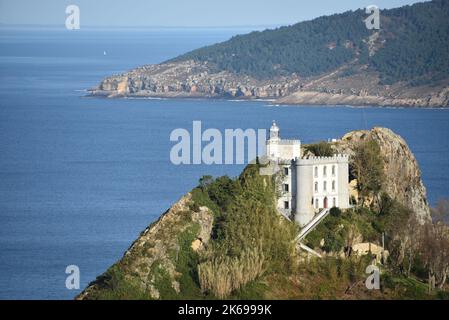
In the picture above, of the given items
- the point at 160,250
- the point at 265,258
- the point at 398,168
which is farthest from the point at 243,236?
the point at 398,168

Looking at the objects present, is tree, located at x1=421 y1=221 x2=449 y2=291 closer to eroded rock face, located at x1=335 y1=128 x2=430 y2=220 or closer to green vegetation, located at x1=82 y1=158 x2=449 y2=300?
green vegetation, located at x1=82 y1=158 x2=449 y2=300

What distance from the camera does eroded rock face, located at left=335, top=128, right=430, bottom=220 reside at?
3767 inches

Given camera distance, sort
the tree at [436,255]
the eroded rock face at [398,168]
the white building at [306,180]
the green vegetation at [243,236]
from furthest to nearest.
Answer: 1. the eroded rock face at [398,168]
2. the white building at [306,180]
3. the tree at [436,255]
4. the green vegetation at [243,236]

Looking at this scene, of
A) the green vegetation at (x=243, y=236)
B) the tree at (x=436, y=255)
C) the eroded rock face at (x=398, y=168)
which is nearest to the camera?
the green vegetation at (x=243, y=236)

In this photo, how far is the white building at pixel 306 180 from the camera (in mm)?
89312

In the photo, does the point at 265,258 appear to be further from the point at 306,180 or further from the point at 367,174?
the point at 367,174

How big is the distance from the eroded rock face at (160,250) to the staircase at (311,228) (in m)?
4.56

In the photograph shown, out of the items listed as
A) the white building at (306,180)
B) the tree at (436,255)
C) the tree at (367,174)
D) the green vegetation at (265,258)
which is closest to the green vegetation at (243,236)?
the green vegetation at (265,258)

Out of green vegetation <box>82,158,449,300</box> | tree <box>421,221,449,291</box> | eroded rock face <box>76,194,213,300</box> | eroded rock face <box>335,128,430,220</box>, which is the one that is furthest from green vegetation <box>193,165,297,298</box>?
eroded rock face <box>335,128,430,220</box>

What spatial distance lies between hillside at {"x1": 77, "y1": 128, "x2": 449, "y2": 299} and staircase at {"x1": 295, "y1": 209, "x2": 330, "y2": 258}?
338 mm

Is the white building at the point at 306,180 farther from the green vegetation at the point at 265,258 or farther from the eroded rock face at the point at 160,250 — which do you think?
the eroded rock face at the point at 160,250
